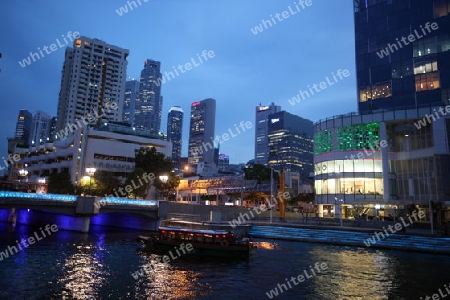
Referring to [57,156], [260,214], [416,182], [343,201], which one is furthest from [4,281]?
[57,156]

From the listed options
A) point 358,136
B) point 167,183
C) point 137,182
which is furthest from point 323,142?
point 137,182

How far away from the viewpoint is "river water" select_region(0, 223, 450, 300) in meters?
22.8

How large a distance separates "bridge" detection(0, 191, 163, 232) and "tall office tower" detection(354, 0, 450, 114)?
54.2 meters

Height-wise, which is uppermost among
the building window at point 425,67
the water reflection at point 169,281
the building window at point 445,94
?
the building window at point 425,67

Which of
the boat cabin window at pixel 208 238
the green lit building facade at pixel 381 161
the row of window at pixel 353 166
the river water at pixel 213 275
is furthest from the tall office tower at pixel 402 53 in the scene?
the boat cabin window at pixel 208 238

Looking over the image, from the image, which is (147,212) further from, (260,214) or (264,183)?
(264,183)

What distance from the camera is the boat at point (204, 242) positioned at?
36.1m

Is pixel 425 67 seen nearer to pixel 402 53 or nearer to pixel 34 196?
pixel 402 53

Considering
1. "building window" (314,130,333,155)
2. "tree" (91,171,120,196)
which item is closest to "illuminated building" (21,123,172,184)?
"tree" (91,171,120,196)

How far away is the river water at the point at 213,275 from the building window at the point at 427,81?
52.6m

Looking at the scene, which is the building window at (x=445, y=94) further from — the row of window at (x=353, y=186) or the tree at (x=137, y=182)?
the tree at (x=137, y=182)

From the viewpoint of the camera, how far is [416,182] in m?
68.3

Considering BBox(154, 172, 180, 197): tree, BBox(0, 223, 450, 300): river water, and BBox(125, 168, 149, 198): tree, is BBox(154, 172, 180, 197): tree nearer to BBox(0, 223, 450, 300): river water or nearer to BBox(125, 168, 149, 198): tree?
BBox(125, 168, 149, 198): tree

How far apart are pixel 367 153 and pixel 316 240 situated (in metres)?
32.3
